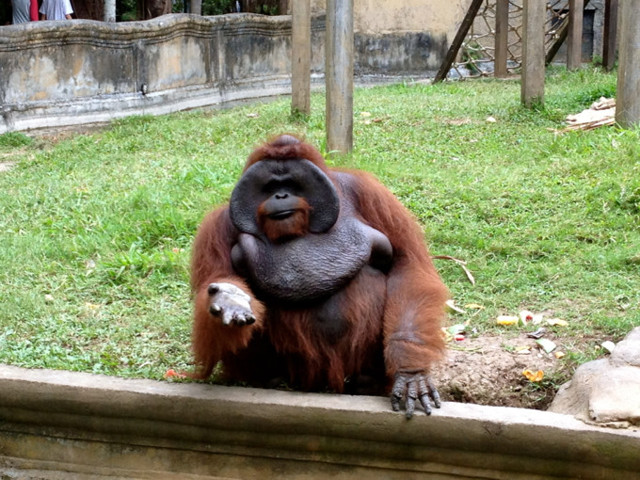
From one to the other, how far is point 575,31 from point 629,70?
17.0ft

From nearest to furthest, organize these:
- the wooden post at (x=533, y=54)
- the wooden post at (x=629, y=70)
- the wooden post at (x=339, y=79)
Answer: the wooden post at (x=339, y=79), the wooden post at (x=629, y=70), the wooden post at (x=533, y=54)

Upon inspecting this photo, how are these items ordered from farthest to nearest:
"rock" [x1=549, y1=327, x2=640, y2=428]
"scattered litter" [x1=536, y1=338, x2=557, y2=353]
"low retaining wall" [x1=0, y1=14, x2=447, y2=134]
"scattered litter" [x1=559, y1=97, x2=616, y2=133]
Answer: "low retaining wall" [x1=0, y1=14, x2=447, y2=134]
"scattered litter" [x1=559, y1=97, x2=616, y2=133]
"scattered litter" [x1=536, y1=338, x2=557, y2=353]
"rock" [x1=549, y1=327, x2=640, y2=428]

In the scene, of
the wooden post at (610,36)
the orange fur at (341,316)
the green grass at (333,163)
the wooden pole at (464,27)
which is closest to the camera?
the orange fur at (341,316)

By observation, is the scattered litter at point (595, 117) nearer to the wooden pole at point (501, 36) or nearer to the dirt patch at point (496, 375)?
A: the dirt patch at point (496, 375)

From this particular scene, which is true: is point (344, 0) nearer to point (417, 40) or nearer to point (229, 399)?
point (229, 399)

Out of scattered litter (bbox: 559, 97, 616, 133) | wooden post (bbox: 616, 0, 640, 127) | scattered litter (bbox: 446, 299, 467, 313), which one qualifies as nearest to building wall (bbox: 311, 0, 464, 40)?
scattered litter (bbox: 559, 97, 616, 133)

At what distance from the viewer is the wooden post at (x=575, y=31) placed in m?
11.1

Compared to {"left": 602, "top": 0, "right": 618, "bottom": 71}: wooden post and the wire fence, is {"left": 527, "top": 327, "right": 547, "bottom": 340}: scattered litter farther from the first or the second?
the wire fence

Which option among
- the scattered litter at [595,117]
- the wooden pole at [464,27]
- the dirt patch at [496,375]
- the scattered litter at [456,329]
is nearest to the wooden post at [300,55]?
the scattered litter at [595,117]

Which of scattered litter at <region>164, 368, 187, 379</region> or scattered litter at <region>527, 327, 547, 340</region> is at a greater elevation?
scattered litter at <region>527, 327, 547, 340</region>

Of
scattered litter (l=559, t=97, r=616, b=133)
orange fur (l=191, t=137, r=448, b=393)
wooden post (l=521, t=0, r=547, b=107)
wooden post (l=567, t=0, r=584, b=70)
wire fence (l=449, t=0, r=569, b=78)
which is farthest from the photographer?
wire fence (l=449, t=0, r=569, b=78)

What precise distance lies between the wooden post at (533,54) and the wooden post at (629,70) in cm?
146

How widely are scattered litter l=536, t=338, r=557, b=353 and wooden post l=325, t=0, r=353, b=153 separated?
288 centimetres

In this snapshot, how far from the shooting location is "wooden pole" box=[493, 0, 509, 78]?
→ 1145 centimetres
